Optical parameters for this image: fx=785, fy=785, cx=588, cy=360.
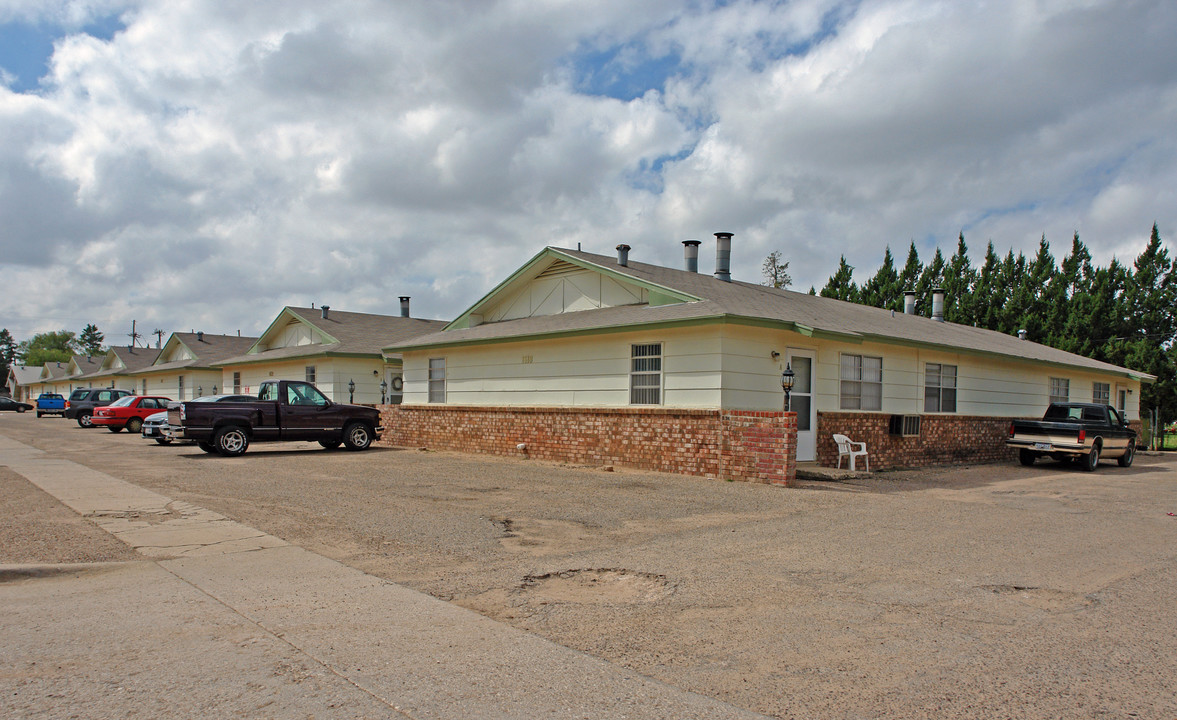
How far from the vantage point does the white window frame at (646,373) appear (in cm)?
1626

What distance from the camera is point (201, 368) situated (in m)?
41.6

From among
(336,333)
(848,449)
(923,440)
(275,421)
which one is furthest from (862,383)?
(336,333)

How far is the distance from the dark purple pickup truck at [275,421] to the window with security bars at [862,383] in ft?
40.5

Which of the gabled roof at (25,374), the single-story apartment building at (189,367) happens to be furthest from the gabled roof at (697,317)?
the gabled roof at (25,374)

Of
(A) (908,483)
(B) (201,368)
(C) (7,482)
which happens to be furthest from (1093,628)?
(B) (201,368)

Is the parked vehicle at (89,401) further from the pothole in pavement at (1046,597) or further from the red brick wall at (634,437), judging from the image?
the pothole in pavement at (1046,597)

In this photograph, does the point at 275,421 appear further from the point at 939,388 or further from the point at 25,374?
the point at 25,374

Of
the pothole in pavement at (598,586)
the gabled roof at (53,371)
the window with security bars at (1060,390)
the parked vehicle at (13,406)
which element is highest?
the gabled roof at (53,371)

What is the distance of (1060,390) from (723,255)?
12977 millimetres

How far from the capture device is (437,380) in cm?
2302

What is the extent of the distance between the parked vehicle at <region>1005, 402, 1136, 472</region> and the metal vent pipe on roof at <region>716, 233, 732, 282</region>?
8.25m

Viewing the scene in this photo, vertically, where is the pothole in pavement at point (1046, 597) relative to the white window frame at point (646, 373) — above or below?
below

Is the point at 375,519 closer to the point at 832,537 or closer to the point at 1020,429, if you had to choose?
the point at 832,537

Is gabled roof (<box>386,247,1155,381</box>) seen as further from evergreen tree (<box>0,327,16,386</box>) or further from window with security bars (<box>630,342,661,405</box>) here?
evergreen tree (<box>0,327,16,386</box>)
